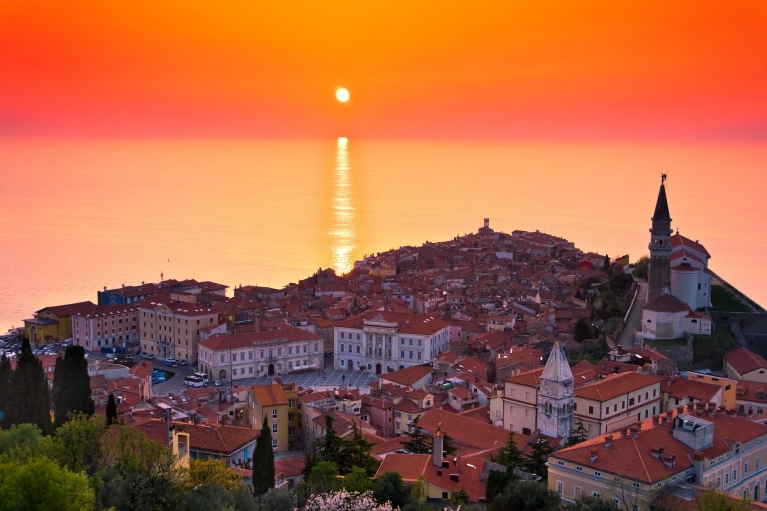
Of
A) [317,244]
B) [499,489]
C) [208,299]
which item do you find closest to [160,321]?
[208,299]

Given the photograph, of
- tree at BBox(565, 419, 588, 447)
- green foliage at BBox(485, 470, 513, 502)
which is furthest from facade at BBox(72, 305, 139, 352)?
green foliage at BBox(485, 470, 513, 502)

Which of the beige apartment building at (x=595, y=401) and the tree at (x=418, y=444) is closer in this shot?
the tree at (x=418, y=444)

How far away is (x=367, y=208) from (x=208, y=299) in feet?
180

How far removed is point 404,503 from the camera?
13.3 metres

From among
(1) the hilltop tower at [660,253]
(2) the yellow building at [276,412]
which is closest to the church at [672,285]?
(1) the hilltop tower at [660,253]

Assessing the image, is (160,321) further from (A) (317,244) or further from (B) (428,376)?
(A) (317,244)

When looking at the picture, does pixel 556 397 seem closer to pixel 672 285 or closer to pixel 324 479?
pixel 324 479

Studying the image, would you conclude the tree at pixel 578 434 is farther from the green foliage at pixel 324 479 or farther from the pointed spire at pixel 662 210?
the pointed spire at pixel 662 210

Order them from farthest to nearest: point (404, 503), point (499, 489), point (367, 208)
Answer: point (367, 208) < point (499, 489) < point (404, 503)

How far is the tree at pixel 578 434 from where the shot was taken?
18.1 m

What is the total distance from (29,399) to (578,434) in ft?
37.1

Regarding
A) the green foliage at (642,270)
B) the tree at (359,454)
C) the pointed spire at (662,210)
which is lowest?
the tree at (359,454)

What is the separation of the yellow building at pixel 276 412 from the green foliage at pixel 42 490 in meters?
10.6

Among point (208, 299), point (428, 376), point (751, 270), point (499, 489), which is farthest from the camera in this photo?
point (751, 270)
